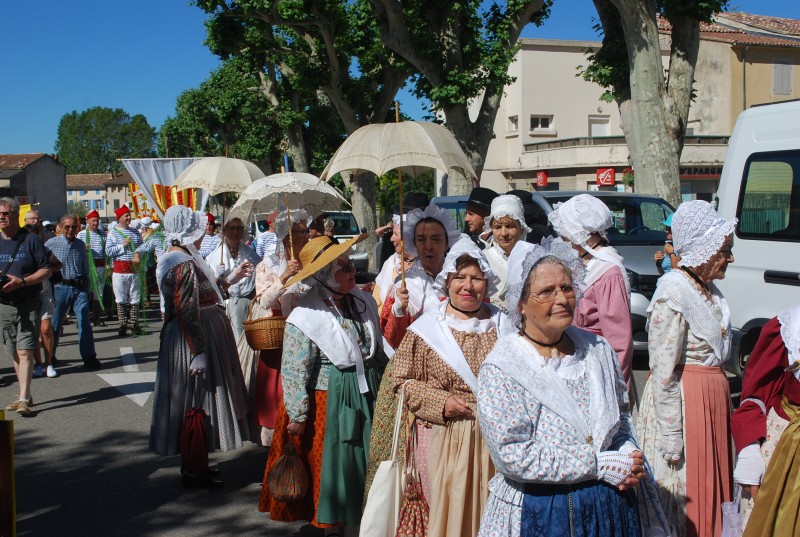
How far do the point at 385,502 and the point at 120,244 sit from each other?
10846 millimetres

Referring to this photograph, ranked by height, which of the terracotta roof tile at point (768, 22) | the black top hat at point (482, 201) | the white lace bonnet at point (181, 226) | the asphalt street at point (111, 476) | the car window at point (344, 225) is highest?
the terracotta roof tile at point (768, 22)

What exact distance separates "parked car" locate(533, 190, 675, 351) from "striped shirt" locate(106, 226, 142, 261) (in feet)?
23.0

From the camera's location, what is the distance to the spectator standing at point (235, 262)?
7714 mm

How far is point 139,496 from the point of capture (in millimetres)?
5859

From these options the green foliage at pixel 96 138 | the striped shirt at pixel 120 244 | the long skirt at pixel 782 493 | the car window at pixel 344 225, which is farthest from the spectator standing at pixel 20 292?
the green foliage at pixel 96 138

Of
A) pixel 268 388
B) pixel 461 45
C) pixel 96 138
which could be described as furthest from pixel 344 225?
pixel 96 138

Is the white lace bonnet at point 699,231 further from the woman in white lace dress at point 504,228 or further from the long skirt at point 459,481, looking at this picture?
the woman in white lace dress at point 504,228

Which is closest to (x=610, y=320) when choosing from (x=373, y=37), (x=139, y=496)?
(x=139, y=496)

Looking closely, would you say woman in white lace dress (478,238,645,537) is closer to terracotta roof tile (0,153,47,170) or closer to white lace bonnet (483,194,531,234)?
white lace bonnet (483,194,531,234)

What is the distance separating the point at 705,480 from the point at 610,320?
0.94 metres

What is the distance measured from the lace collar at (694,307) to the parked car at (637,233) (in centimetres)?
523

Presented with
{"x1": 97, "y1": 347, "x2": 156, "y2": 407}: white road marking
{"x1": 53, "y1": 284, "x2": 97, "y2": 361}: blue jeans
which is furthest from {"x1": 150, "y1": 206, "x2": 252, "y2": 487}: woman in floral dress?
{"x1": 53, "y1": 284, "x2": 97, "y2": 361}: blue jeans

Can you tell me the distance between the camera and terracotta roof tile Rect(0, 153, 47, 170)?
242ft

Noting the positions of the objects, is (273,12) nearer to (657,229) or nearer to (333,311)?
(657,229)
